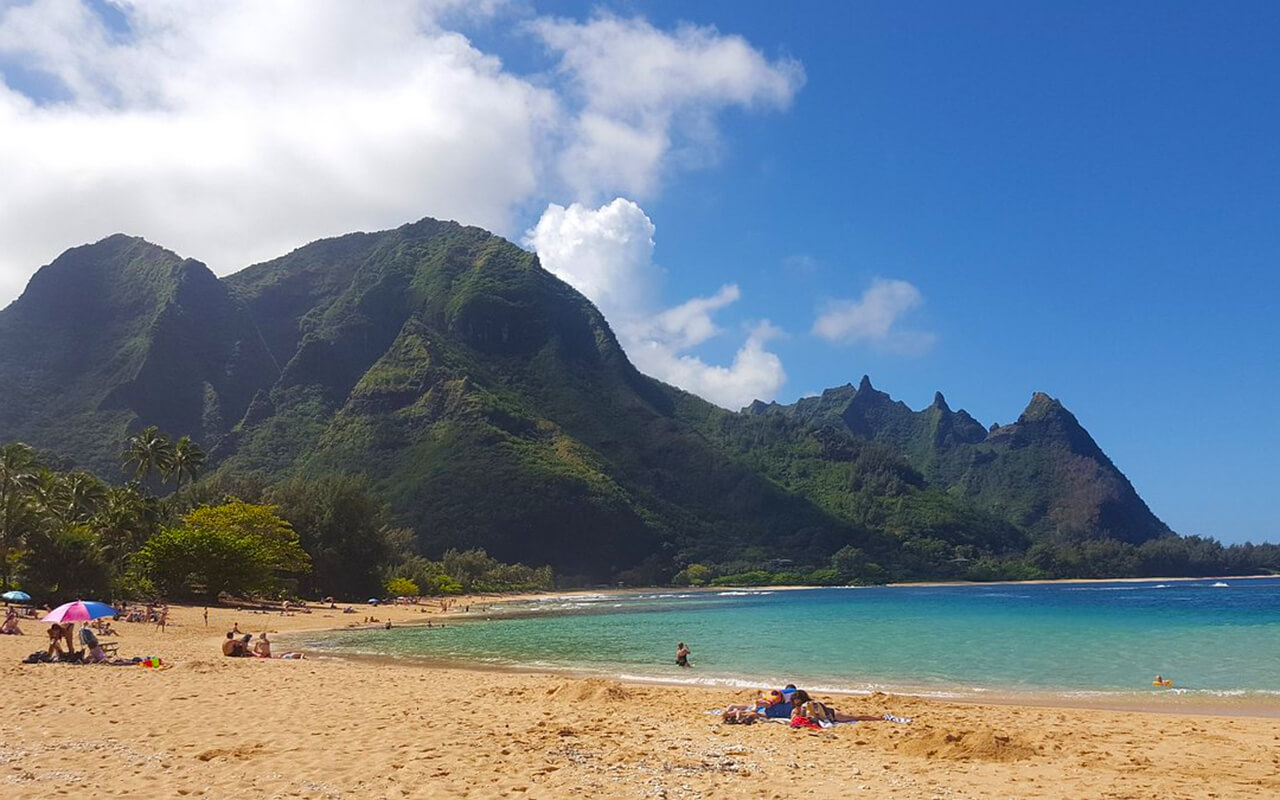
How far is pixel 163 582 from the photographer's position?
50.5 meters

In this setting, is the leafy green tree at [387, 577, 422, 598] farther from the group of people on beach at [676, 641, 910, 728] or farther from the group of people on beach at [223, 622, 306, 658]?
Answer: the group of people on beach at [676, 641, 910, 728]

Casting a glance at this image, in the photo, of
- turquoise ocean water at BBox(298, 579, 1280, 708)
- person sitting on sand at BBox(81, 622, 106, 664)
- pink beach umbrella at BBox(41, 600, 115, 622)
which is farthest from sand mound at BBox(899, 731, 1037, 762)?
person sitting on sand at BBox(81, 622, 106, 664)

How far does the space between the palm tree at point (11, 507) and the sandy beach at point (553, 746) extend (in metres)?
23.3

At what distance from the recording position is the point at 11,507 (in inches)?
1517

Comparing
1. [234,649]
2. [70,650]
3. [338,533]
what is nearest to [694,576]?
[338,533]

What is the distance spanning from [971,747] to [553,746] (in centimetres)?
619

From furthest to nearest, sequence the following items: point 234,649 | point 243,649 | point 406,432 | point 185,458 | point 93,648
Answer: point 406,432 < point 185,458 < point 243,649 < point 234,649 < point 93,648

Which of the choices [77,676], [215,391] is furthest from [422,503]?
[77,676]

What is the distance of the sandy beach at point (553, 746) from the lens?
9.85 meters

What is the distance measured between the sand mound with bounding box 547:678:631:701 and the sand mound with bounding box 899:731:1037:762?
272 inches

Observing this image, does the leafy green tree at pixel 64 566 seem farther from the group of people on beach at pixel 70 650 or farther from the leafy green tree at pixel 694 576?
the leafy green tree at pixel 694 576

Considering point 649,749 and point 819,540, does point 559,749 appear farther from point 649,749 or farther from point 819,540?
point 819,540

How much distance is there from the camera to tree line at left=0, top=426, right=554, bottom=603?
1513 inches

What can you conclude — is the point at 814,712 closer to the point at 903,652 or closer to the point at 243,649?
the point at 243,649
